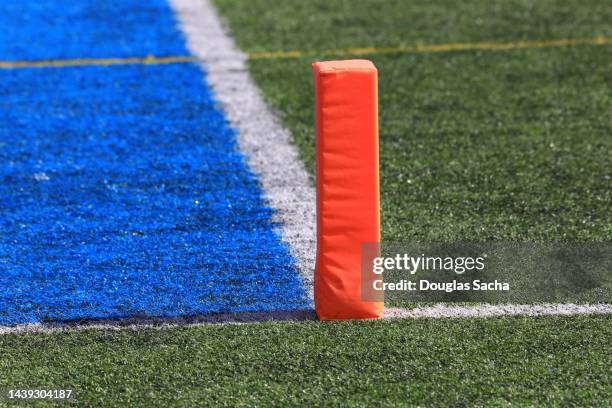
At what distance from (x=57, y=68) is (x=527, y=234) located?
430cm

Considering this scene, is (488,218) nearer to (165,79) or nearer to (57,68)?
(165,79)

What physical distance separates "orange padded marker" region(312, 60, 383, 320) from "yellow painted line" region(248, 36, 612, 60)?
13.8 ft

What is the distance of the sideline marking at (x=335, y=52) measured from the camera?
28.1ft

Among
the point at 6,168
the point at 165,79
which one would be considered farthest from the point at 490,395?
the point at 165,79

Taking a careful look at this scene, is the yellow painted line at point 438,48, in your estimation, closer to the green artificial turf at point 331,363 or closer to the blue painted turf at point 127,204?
the blue painted turf at point 127,204

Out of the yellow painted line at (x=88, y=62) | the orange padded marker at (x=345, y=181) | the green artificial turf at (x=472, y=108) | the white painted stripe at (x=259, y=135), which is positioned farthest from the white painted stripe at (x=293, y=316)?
the yellow painted line at (x=88, y=62)

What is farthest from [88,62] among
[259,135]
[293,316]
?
[293,316]

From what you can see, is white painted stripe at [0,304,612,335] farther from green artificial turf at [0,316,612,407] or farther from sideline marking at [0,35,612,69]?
sideline marking at [0,35,612,69]

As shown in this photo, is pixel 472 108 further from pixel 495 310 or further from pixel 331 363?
pixel 331 363

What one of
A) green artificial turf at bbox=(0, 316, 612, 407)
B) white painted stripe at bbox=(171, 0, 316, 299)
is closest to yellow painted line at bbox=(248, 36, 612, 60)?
white painted stripe at bbox=(171, 0, 316, 299)

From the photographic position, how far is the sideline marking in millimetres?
8562

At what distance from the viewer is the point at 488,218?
18.4ft

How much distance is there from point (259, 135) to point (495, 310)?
281 cm

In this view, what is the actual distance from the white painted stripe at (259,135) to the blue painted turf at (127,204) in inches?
3.4
